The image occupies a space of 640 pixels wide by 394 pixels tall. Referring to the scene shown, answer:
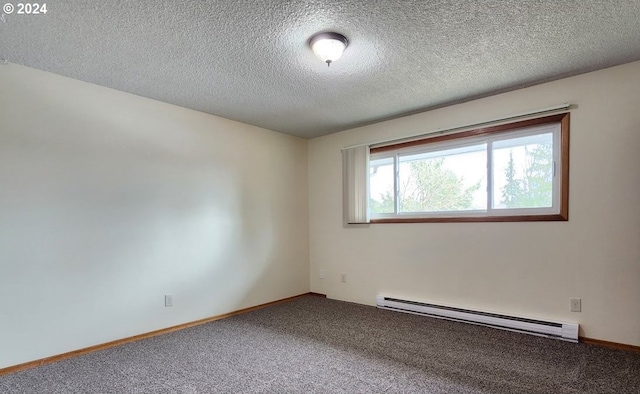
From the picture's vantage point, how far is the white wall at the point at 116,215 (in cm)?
242

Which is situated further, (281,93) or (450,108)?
(450,108)

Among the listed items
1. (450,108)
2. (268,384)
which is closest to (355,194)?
(450,108)

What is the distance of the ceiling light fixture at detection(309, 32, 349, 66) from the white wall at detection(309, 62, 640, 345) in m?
1.82

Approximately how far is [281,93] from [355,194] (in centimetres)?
165

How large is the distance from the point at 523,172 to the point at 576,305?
4.00 ft

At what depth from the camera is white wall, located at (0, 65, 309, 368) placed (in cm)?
242

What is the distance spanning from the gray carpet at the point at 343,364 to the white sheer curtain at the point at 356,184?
1.42 metres

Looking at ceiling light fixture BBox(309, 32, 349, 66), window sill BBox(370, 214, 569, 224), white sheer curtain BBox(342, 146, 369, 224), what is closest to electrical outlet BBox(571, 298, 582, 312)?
window sill BBox(370, 214, 569, 224)

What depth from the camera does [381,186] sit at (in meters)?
4.11

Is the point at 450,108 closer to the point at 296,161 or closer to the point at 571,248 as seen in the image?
the point at 571,248

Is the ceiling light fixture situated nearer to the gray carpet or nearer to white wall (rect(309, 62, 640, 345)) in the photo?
white wall (rect(309, 62, 640, 345))

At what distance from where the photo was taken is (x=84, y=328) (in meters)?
2.66

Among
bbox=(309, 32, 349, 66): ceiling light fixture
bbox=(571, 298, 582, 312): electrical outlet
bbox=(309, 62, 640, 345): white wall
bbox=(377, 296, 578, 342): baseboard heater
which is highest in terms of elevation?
bbox=(309, 32, 349, 66): ceiling light fixture

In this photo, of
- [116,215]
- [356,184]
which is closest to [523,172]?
[356,184]
